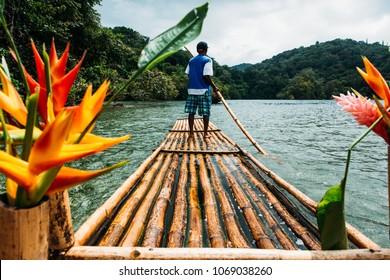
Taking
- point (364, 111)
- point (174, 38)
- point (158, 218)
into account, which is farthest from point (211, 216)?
point (174, 38)

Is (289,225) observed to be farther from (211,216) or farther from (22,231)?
(22,231)

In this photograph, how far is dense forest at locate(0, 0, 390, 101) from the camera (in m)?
8.52

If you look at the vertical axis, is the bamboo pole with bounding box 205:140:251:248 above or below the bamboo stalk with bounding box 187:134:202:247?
above

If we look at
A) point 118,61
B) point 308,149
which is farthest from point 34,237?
point 118,61

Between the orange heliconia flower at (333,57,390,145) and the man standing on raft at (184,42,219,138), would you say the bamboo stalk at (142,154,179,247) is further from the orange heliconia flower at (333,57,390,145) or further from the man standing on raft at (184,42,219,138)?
the man standing on raft at (184,42,219,138)

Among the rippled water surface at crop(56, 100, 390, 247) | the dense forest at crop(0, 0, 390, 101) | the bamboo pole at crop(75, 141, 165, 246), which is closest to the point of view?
the bamboo pole at crop(75, 141, 165, 246)

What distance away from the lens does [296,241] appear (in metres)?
1.43

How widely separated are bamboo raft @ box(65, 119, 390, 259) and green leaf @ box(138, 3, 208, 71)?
0.58 meters

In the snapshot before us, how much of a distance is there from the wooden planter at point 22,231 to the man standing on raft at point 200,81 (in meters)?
3.82

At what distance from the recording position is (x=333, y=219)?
2.34 ft

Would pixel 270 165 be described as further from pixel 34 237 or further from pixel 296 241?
pixel 34 237

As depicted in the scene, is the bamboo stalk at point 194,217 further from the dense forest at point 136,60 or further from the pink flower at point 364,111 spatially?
the dense forest at point 136,60

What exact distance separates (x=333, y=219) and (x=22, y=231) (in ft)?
2.41

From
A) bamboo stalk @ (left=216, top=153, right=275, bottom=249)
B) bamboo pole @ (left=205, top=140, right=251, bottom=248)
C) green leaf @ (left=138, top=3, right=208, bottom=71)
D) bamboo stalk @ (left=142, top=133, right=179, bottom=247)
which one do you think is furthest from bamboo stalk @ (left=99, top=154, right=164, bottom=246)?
green leaf @ (left=138, top=3, right=208, bottom=71)
